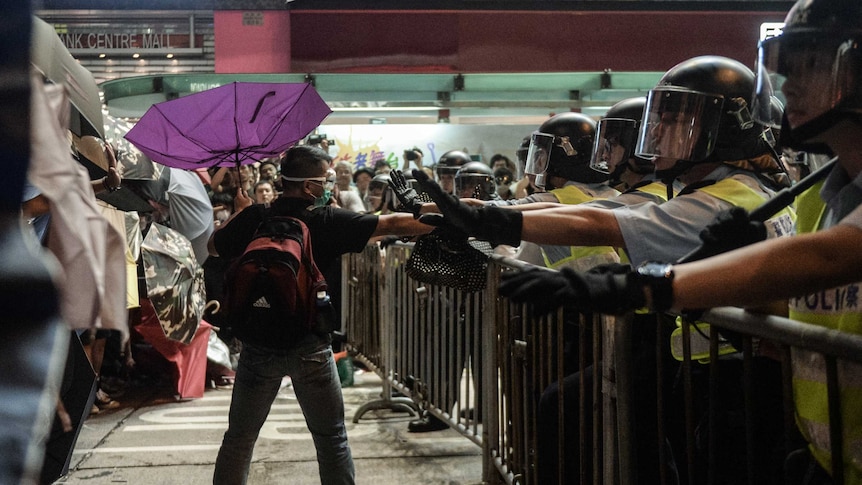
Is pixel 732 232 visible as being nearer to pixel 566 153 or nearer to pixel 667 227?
pixel 667 227

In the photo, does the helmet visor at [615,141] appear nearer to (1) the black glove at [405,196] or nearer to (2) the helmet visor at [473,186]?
(1) the black glove at [405,196]

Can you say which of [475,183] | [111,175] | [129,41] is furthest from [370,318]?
[129,41]

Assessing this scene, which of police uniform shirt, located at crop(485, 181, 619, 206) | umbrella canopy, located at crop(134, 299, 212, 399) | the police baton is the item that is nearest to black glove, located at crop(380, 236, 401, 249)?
umbrella canopy, located at crop(134, 299, 212, 399)

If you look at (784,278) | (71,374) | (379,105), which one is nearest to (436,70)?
(379,105)

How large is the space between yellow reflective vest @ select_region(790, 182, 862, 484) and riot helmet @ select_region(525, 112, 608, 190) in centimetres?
262

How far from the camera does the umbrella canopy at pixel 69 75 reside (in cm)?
202

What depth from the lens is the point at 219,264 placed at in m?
8.91

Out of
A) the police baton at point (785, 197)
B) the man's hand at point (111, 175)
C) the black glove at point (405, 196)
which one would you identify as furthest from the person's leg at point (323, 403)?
the police baton at point (785, 197)

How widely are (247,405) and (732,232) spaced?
2.50 metres

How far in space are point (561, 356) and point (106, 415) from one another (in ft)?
15.8

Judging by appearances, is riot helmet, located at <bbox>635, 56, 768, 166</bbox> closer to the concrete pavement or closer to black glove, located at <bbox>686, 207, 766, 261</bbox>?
black glove, located at <bbox>686, 207, 766, 261</bbox>

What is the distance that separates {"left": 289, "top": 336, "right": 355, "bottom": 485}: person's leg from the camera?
159 inches

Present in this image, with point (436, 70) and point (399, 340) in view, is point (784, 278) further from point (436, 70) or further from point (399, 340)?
point (436, 70)

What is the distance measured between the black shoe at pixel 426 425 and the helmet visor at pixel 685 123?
3693mm
